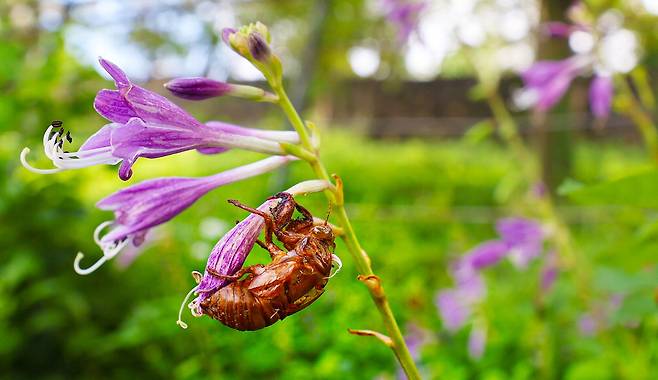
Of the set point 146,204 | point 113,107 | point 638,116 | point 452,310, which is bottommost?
point 452,310

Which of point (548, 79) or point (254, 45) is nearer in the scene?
point (254, 45)

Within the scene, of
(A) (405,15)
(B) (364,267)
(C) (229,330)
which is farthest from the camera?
(A) (405,15)

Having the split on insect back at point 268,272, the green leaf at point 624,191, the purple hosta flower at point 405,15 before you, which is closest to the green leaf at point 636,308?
the green leaf at point 624,191

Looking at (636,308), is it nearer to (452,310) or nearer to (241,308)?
(452,310)

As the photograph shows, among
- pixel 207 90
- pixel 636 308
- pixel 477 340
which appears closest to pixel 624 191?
pixel 636 308

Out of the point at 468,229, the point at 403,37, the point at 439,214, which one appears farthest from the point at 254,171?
the point at 468,229

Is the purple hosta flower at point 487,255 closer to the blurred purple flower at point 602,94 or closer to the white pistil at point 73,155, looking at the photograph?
the blurred purple flower at point 602,94

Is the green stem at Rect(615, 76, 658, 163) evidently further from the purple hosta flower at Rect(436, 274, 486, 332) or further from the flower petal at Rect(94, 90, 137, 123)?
the flower petal at Rect(94, 90, 137, 123)
